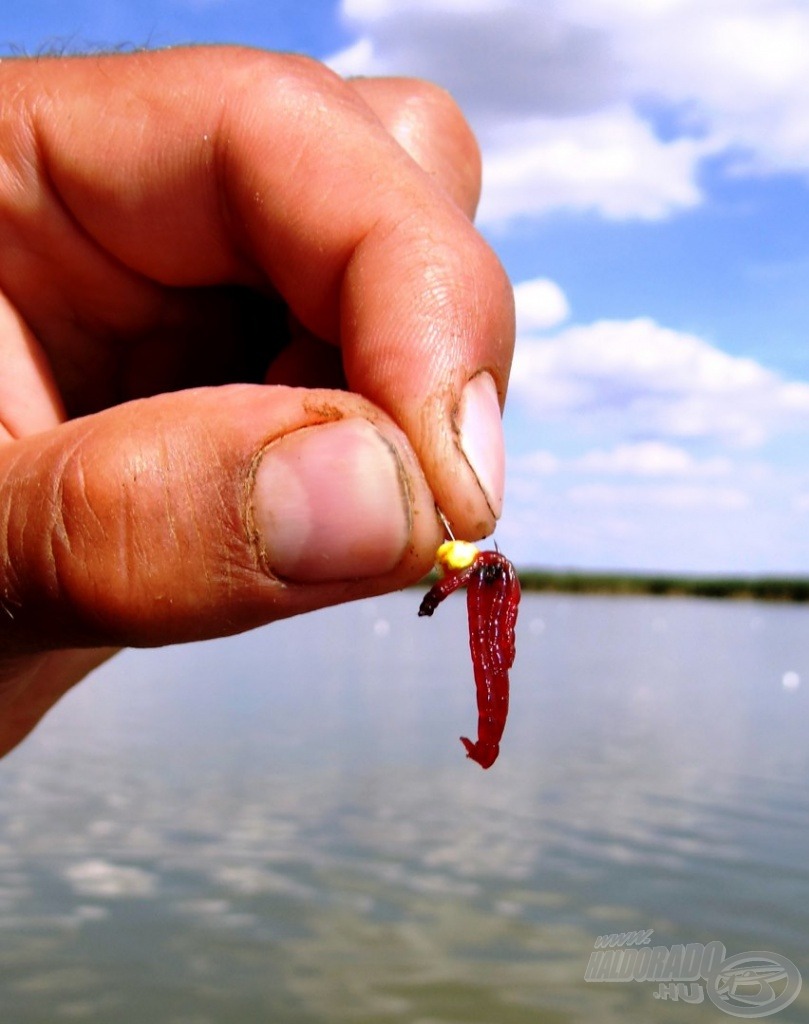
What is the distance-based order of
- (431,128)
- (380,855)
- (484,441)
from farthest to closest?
1. (380,855)
2. (431,128)
3. (484,441)

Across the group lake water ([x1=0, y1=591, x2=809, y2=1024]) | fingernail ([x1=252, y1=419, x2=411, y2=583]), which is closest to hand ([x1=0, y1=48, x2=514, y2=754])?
fingernail ([x1=252, y1=419, x2=411, y2=583])

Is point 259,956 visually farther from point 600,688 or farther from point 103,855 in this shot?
point 600,688

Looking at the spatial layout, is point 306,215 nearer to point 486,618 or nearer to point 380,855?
point 486,618

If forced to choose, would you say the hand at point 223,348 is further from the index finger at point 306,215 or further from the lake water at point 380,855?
the lake water at point 380,855

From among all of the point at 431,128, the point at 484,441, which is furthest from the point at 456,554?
the point at 431,128

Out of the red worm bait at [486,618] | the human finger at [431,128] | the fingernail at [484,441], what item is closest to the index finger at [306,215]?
the fingernail at [484,441]

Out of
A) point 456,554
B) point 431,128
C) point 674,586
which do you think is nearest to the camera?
point 456,554
